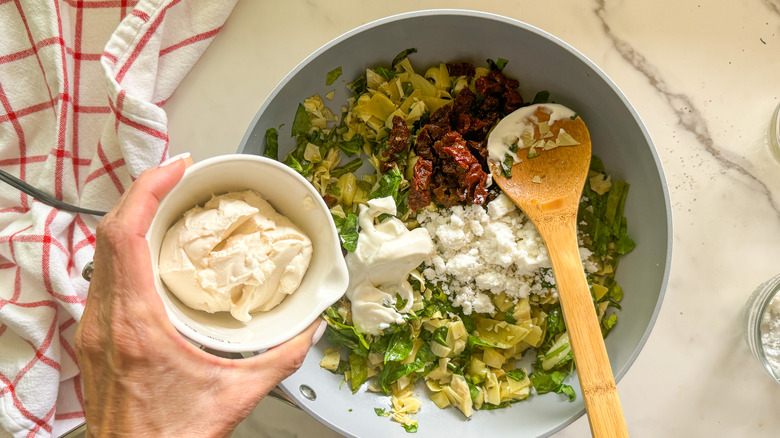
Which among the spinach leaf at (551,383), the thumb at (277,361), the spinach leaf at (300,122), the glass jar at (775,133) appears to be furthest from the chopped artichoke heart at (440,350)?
the glass jar at (775,133)

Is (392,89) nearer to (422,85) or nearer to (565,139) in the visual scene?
(422,85)

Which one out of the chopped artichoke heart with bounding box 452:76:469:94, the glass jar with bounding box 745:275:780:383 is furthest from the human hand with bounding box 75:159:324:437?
the glass jar with bounding box 745:275:780:383

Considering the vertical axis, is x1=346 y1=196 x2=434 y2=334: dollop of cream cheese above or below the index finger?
below

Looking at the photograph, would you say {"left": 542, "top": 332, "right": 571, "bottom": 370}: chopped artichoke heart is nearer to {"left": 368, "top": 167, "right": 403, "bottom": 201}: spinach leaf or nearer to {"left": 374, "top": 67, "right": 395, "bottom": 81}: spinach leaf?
{"left": 368, "top": 167, "right": 403, "bottom": 201}: spinach leaf

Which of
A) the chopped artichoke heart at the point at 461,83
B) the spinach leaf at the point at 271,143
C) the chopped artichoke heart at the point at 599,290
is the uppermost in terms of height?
the chopped artichoke heart at the point at 461,83

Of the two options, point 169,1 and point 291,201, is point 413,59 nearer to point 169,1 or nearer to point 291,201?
point 291,201

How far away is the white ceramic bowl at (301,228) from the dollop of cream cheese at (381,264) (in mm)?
188

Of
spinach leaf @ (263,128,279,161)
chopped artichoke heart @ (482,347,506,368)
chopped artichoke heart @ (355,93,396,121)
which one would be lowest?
chopped artichoke heart @ (482,347,506,368)

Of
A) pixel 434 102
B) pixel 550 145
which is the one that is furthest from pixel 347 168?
pixel 550 145

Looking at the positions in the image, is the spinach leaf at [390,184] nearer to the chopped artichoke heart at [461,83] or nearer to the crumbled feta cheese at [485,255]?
the crumbled feta cheese at [485,255]

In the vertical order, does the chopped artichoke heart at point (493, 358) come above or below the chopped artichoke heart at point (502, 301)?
below

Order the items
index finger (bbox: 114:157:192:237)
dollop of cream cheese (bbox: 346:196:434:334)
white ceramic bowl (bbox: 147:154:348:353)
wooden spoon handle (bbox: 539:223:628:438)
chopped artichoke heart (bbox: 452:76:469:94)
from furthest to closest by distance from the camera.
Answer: chopped artichoke heart (bbox: 452:76:469:94)
dollop of cream cheese (bbox: 346:196:434:334)
wooden spoon handle (bbox: 539:223:628:438)
white ceramic bowl (bbox: 147:154:348:353)
index finger (bbox: 114:157:192:237)

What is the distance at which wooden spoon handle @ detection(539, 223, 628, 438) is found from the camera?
136 cm

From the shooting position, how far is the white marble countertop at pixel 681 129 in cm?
168
